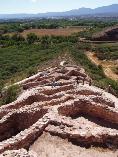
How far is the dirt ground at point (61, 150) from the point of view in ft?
43.8

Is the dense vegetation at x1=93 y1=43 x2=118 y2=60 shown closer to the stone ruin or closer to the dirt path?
the dirt path

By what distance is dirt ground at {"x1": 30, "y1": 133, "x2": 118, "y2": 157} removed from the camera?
13336mm

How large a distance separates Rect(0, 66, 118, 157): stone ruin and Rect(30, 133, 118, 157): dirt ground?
0.31 m

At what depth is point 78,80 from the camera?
2628cm

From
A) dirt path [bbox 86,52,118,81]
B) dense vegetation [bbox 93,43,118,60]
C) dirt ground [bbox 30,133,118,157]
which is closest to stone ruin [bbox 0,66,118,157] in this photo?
dirt ground [bbox 30,133,118,157]

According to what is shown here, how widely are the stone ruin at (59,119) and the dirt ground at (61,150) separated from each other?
0.31 m

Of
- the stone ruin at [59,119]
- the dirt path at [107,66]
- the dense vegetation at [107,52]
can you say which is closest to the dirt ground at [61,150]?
the stone ruin at [59,119]

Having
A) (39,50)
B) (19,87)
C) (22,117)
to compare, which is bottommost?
(39,50)

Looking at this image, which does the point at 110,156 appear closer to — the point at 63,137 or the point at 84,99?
the point at 63,137

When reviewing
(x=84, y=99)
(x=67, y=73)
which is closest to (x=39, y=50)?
(x=67, y=73)

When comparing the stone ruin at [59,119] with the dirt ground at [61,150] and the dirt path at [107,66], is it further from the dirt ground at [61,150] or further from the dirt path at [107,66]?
the dirt path at [107,66]

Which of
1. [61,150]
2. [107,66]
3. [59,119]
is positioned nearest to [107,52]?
[107,66]

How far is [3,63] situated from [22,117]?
32576 millimetres

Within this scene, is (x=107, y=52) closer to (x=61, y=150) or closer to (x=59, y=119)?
(x=59, y=119)
